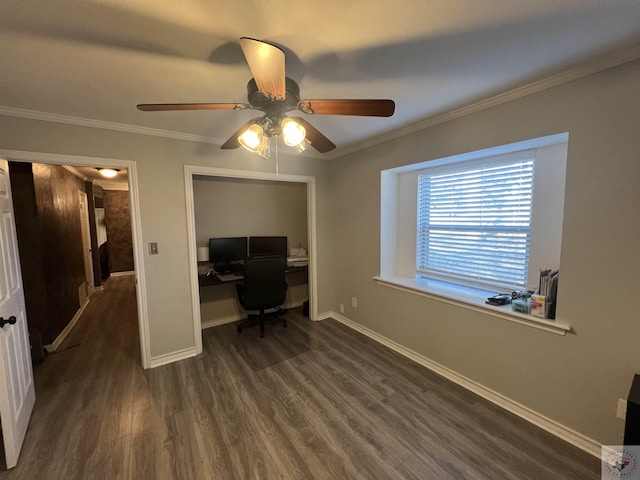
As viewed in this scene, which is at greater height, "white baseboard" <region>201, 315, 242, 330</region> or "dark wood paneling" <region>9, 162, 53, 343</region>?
"dark wood paneling" <region>9, 162, 53, 343</region>

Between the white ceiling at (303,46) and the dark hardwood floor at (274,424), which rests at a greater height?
the white ceiling at (303,46)

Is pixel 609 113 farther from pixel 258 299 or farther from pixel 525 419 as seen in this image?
pixel 258 299

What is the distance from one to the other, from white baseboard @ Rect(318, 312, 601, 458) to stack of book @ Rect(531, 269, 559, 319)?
703mm

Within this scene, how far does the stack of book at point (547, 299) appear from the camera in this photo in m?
1.79

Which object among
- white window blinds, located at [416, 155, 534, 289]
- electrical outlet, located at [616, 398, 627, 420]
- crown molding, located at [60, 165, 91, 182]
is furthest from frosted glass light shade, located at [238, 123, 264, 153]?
crown molding, located at [60, 165, 91, 182]

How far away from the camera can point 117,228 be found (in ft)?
21.8

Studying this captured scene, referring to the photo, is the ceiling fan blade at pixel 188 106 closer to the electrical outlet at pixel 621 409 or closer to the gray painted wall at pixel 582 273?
the gray painted wall at pixel 582 273

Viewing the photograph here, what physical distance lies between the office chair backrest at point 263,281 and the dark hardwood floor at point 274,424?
0.57 meters

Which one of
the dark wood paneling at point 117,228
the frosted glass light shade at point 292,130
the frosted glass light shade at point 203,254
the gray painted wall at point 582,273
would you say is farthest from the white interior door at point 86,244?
the gray painted wall at point 582,273

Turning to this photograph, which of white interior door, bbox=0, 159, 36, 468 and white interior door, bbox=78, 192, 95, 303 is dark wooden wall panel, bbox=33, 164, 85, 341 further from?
white interior door, bbox=0, 159, 36, 468

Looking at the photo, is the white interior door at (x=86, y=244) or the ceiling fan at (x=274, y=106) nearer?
the ceiling fan at (x=274, y=106)

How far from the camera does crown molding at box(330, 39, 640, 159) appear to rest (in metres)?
1.41

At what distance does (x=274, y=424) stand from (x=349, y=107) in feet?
6.85

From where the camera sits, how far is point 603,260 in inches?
60.5
